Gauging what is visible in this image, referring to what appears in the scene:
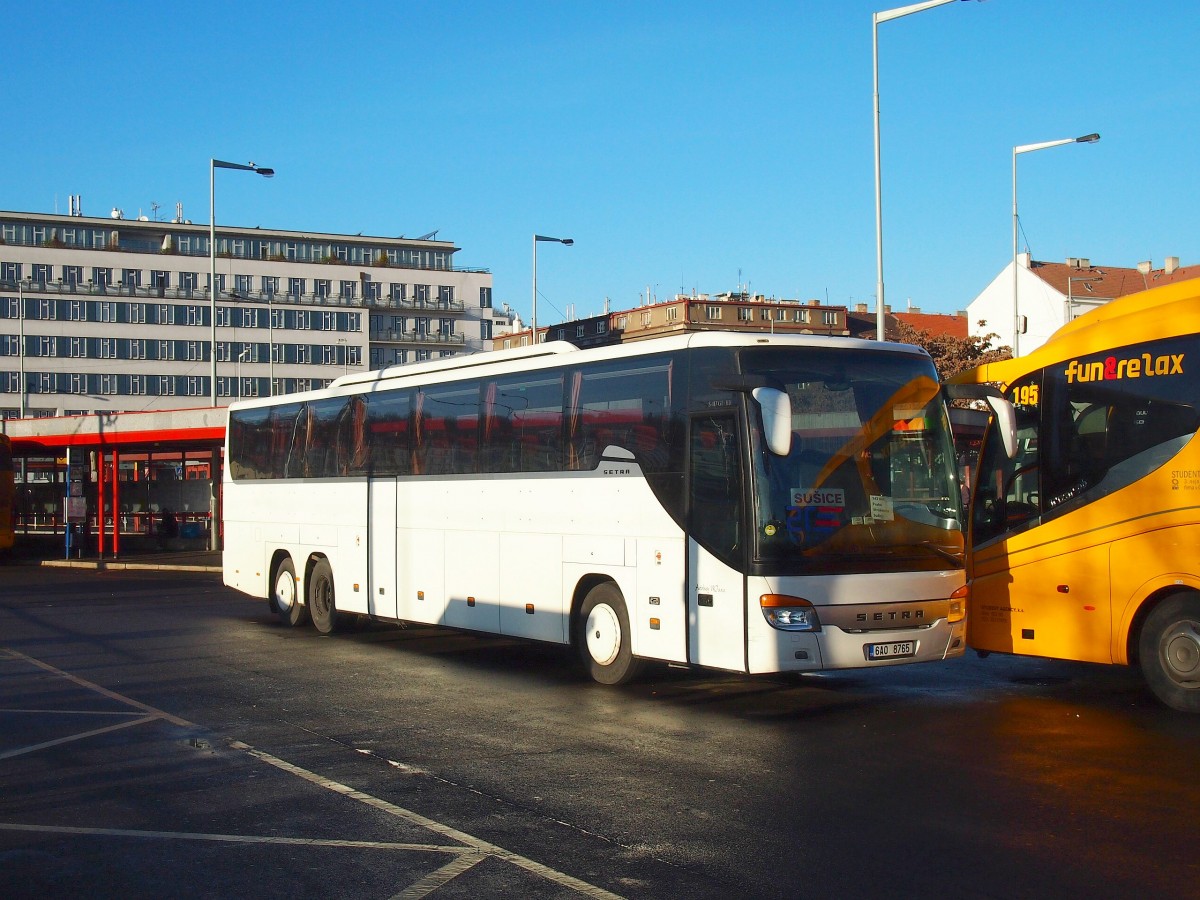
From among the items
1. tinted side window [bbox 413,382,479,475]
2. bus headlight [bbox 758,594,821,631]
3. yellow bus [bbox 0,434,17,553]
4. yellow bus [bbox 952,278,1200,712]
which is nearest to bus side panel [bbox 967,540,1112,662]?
yellow bus [bbox 952,278,1200,712]

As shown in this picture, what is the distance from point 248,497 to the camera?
20.6m

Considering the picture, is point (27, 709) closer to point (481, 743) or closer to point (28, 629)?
point (481, 743)

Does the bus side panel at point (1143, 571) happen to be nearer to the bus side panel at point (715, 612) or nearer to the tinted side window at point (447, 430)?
the bus side panel at point (715, 612)

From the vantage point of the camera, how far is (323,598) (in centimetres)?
1848

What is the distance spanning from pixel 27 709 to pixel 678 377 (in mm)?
6826

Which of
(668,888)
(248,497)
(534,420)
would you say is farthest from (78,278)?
(668,888)

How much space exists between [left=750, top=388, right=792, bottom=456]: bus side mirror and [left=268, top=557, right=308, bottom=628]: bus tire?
1097 cm

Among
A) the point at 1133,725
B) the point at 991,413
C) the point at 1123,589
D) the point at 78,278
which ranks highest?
the point at 78,278

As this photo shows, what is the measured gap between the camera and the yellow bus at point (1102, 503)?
10.8 metres

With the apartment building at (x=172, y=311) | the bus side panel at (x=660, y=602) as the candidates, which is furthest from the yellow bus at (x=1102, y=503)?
the apartment building at (x=172, y=311)

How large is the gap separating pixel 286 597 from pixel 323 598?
1.22 m

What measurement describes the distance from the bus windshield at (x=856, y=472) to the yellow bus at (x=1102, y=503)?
962mm

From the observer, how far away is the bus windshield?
10.9m

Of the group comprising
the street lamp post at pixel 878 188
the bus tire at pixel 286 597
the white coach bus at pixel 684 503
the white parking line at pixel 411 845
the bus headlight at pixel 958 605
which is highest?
the street lamp post at pixel 878 188
